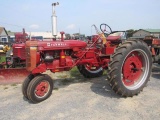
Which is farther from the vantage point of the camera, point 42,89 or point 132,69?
point 132,69

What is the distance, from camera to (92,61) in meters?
5.68

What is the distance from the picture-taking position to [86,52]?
5.54 m

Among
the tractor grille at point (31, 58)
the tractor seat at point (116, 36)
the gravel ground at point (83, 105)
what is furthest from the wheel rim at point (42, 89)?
the tractor seat at point (116, 36)

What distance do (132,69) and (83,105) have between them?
1.63 m

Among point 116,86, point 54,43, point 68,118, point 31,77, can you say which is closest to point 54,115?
point 68,118

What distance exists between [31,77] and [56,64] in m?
0.72

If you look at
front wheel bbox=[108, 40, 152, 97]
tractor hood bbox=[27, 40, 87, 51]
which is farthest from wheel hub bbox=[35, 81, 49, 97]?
front wheel bbox=[108, 40, 152, 97]

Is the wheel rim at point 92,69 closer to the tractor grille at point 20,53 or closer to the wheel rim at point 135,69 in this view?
the wheel rim at point 135,69

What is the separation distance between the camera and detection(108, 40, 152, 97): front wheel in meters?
4.56

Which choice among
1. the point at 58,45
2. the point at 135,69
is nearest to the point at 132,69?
the point at 135,69

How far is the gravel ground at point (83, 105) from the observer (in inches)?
152

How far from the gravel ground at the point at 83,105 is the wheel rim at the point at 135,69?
31cm

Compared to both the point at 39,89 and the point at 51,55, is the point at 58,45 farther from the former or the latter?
→ the point at 39,89

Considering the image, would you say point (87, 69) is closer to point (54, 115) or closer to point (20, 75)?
point (20, 75)
